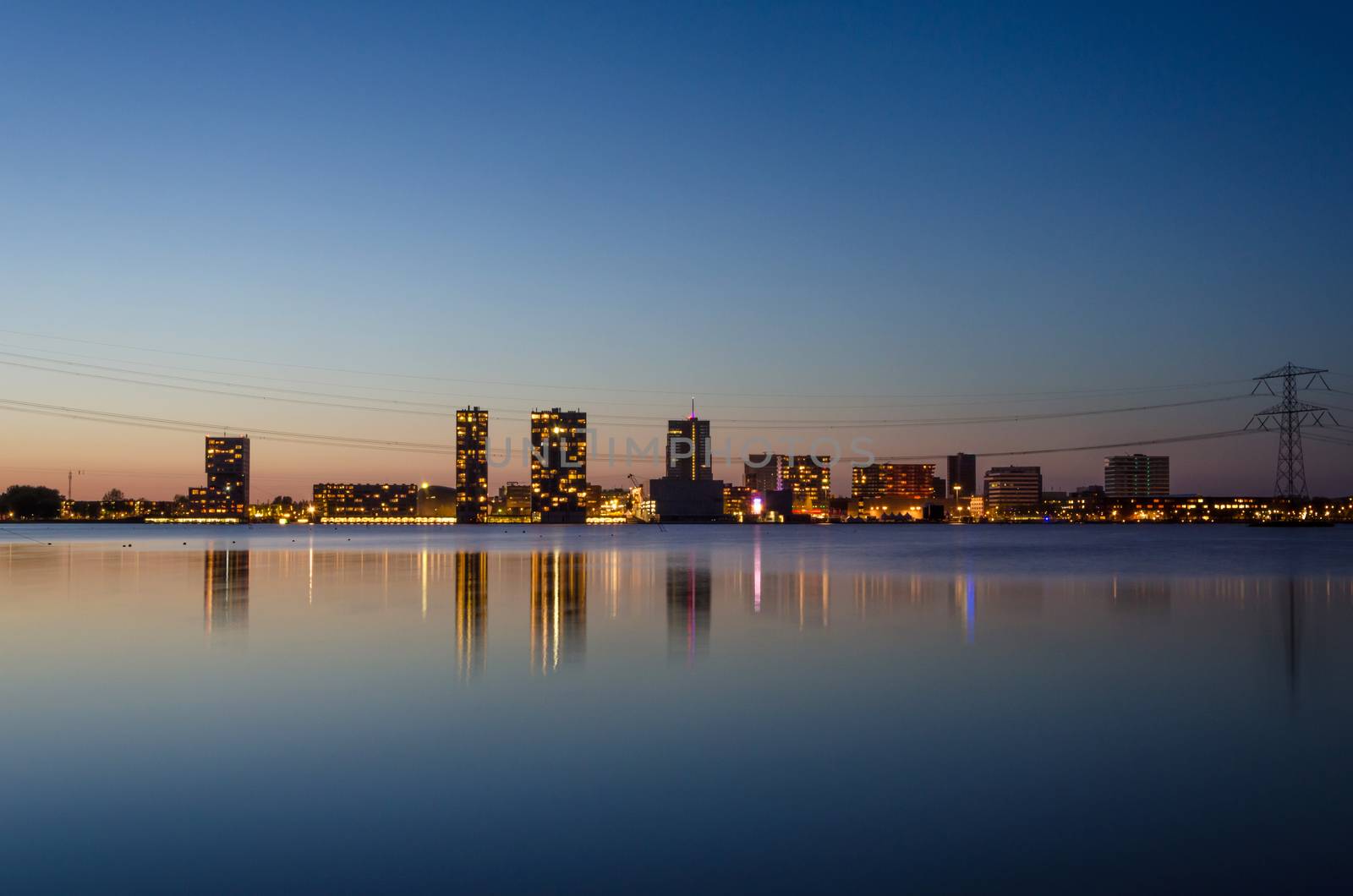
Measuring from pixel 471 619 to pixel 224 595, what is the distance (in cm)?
1247

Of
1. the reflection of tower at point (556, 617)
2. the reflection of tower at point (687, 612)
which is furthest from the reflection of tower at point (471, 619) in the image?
the reflection of tower at point (687, 612)

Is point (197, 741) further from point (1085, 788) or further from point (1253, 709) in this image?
point (1253, 709)

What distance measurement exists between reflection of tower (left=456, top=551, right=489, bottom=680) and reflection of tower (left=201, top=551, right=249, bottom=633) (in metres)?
5.55

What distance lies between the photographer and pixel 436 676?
590 inches

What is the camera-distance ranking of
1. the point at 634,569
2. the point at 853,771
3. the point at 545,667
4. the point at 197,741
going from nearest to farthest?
the point at 853,771
the point at 197,741
the point at 545,667
the point at 634,569

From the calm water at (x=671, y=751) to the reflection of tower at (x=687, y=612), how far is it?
30cm

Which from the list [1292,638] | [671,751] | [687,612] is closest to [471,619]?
[687,612]

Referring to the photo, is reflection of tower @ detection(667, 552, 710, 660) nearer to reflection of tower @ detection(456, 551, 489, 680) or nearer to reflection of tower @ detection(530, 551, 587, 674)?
reflection of tower @ detection(530, 551, 587, 674)

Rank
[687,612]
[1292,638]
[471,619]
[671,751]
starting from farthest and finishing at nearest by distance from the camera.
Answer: [687,612] < [471,619] < [1292,638] < [671,751]

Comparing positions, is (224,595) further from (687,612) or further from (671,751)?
(671,751)

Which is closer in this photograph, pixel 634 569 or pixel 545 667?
pixel 545 667

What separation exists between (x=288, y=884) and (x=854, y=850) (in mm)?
4404

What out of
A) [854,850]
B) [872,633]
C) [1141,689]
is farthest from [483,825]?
[872,633]

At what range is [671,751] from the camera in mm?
10391
